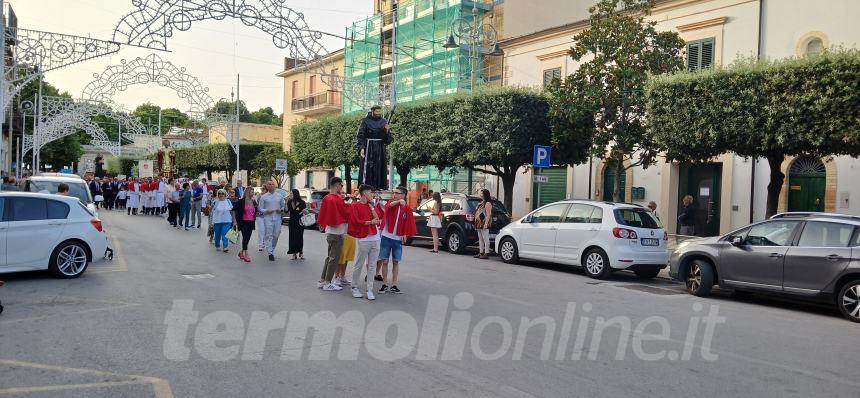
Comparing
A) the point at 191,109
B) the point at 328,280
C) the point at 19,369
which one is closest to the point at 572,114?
the point at 328,280

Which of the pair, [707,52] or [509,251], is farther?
[707,52]

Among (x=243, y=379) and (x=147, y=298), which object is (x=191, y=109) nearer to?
(x=147, y=298)

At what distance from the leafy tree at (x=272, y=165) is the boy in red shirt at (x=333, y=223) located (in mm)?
28539

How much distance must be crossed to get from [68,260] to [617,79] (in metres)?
13.1

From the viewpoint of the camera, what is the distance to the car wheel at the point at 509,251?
1564cm

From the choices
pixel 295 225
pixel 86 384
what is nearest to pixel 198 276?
pixel 295 225

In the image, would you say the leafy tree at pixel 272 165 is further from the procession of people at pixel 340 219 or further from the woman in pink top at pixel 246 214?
the woman in pink top at pixel 246 214

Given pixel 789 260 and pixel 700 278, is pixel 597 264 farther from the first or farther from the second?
pixel 789 260

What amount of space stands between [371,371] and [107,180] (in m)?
37.4

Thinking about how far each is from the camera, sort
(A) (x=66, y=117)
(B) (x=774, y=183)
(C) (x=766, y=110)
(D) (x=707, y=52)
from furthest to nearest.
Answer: (A) (x=66, y=117)
(D) (x=707, y=52)
(B) (x=774, y=183)
(C) (x=766, y=110)

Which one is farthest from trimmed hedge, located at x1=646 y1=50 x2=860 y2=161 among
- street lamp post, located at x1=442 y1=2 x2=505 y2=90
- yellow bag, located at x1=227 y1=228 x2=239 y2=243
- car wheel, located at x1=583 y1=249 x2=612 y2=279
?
street lamp post, located at x1=442 y1=2 x2=505 y2=90

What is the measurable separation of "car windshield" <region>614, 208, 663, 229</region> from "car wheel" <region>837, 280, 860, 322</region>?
173 inches

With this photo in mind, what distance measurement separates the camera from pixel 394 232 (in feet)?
34.3

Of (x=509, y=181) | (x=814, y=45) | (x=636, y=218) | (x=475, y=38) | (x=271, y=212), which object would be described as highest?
(x=475, y=38)
